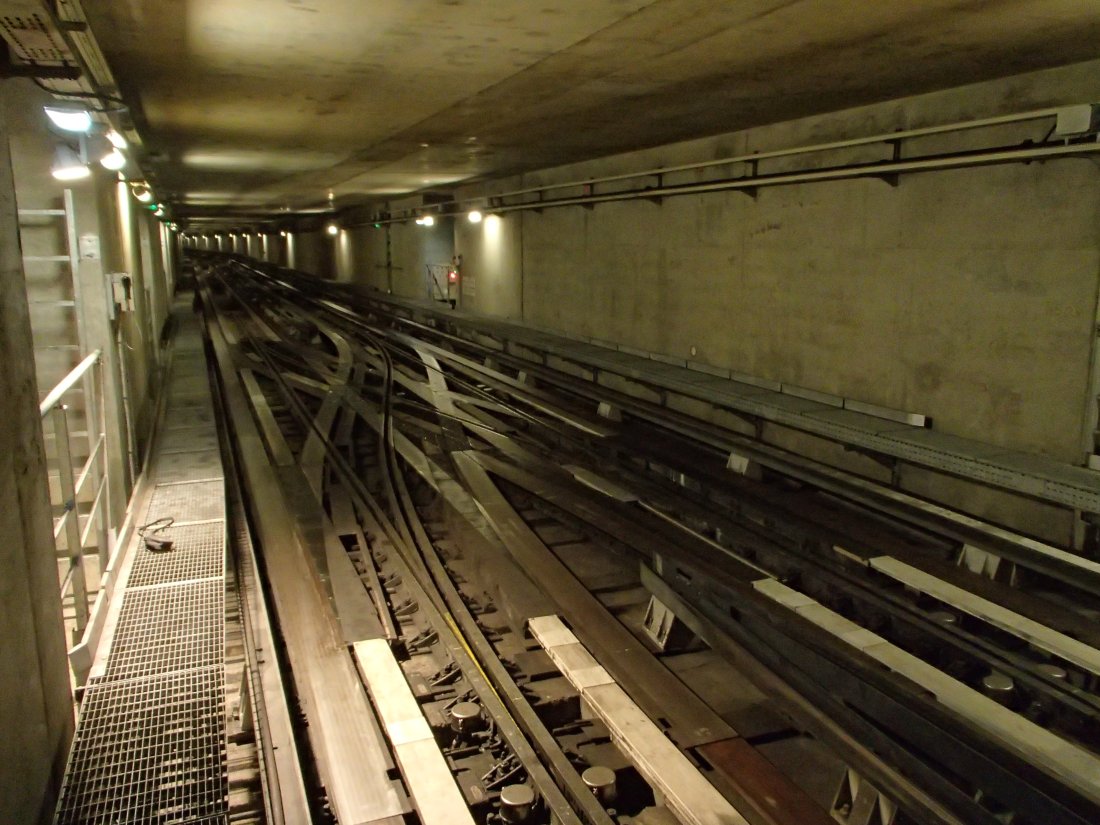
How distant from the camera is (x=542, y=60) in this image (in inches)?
224

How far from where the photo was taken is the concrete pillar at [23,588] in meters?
2.79

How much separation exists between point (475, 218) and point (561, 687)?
1435 cm

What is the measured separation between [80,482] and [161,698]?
1.28 metres

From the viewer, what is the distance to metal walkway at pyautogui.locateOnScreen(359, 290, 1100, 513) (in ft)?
19.3

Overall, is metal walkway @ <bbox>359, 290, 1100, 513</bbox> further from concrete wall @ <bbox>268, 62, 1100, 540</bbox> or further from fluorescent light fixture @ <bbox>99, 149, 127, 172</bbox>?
fluorescent light fixture @ <bbox>99, 149, 127, 172</bbox>

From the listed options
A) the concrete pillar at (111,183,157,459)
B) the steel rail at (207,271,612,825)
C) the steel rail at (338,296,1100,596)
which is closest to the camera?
the steel rail at (207,271,612,825)

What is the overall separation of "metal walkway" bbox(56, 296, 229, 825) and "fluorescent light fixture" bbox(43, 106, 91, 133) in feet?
9.09

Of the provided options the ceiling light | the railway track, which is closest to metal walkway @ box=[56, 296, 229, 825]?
the railway track

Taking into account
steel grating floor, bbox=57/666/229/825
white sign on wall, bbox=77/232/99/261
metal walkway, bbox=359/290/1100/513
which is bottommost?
steel grating floor, bbox=57/666/229/825

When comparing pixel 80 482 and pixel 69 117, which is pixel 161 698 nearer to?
pixel 80 482

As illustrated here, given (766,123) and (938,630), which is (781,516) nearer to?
(938,630)

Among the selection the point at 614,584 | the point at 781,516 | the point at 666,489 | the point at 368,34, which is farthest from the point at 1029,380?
the point at 368,34

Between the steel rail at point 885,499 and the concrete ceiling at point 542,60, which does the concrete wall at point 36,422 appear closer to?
the concrete ceiling at point 542,60

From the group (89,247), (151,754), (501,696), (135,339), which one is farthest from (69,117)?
(135,339)
